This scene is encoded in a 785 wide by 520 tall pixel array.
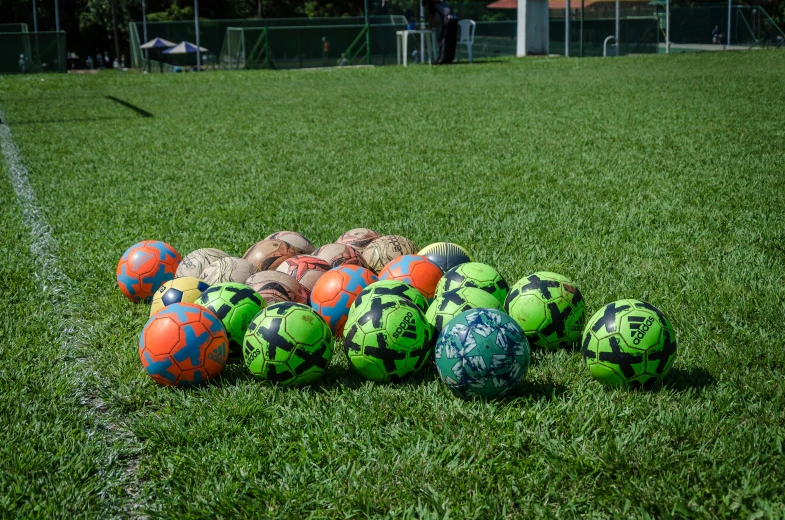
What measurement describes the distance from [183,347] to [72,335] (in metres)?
1.38

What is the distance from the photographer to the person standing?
29.2 metres

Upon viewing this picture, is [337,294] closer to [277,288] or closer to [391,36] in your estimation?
[277,288]

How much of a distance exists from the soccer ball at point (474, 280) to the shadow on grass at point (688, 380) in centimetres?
113

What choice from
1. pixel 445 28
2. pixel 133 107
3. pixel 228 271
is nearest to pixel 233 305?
pixel 228 271

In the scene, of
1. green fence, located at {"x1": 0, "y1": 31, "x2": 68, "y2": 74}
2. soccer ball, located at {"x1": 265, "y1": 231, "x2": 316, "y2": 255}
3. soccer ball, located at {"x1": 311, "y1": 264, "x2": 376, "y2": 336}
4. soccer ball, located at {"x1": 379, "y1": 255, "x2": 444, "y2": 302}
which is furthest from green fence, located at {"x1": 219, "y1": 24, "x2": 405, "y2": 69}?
soccer ball, located at {"x1": 311, "y1": 264, "x2": 376, "y2": 336}

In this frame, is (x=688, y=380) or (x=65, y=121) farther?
(x=65, y=121)

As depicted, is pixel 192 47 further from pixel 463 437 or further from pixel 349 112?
pixel 463 437

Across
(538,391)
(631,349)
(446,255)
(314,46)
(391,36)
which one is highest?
(391,36)

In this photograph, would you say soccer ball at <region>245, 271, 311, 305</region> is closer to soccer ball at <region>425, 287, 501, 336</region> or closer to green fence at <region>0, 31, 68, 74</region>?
soccer ball at <region>425, 287, 501, 336</region>

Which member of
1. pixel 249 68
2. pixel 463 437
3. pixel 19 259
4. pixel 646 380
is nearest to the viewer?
pixel 463 437

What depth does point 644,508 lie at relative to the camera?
9.89 feet

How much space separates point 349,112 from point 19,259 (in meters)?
11.2

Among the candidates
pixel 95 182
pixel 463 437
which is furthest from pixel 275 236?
pixel 95 182

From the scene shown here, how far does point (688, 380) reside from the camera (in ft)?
13.3
